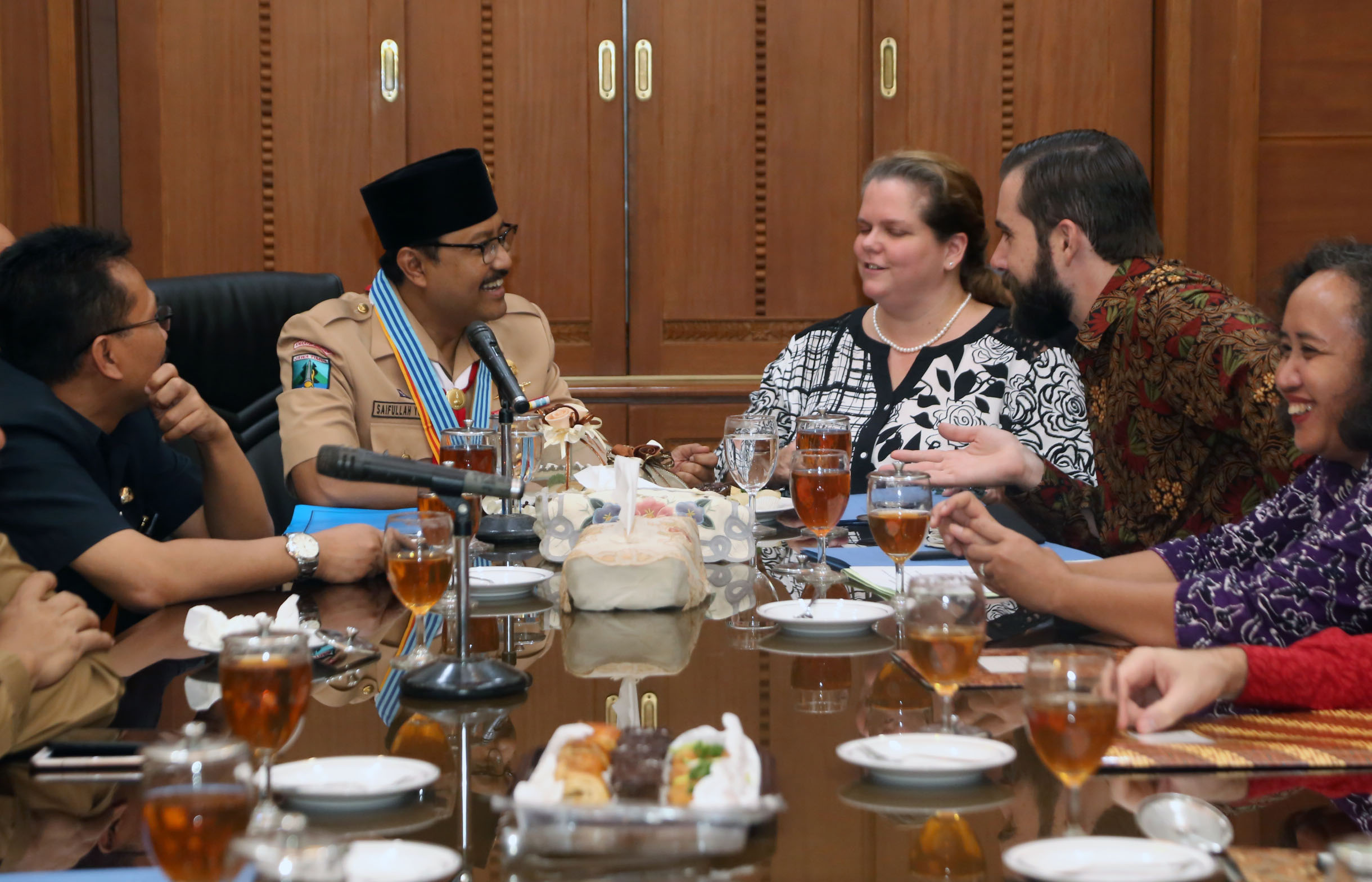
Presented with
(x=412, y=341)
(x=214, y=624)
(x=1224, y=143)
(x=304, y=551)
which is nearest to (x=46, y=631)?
(x=214, y=624)

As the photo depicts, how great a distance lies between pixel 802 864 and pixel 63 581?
54.5 inches

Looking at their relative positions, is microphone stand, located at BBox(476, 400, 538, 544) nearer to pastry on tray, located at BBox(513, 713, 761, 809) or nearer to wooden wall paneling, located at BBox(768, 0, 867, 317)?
pastry on tray, located at BBox(513, 713, 761, 809)

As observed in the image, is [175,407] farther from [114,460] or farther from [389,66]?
[389,66]

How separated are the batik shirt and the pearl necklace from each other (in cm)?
53

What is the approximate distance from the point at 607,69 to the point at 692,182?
1.36ft

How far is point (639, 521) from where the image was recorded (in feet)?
5.51

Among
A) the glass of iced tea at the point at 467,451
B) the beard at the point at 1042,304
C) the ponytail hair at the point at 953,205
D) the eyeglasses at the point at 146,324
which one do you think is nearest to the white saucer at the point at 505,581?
the glass of iced tea at the point at 467,451

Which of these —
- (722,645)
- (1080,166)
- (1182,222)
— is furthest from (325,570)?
(1182,222)

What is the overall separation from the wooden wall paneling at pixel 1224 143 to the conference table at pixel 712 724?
2.92 m

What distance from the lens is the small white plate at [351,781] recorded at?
87 centimetres

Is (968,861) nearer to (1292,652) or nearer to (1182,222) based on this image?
(1292,652)

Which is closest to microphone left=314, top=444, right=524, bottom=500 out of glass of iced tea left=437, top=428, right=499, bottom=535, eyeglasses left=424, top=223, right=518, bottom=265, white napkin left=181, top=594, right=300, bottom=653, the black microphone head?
the black microphone head

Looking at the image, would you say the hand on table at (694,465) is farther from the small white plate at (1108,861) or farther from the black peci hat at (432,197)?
the small white plate at (1108,861)

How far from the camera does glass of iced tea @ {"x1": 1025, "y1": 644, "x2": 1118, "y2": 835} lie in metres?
0.85
